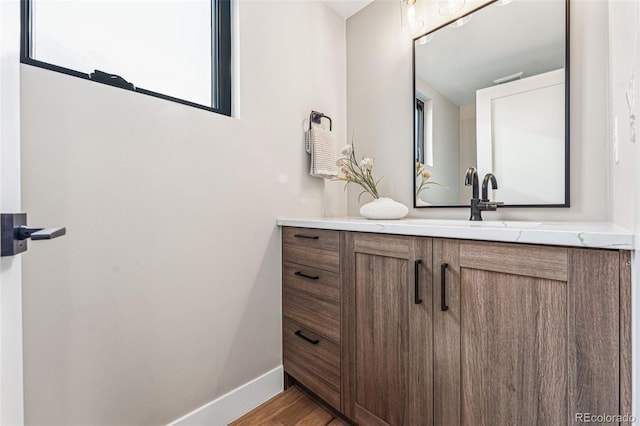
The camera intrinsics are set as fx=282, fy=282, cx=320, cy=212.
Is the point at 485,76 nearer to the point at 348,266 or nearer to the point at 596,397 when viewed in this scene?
the point at 348,266

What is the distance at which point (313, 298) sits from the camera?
1.42 m

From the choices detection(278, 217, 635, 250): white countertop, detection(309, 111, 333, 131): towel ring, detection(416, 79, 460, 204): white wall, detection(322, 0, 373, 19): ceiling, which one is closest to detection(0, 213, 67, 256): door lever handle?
detection(278, 217, 635, 250): white countertop

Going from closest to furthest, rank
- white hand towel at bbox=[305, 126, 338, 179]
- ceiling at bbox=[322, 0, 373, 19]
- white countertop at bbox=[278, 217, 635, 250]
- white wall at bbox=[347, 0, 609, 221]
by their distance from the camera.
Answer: white countertop at bbox=[278, 217, 635, 250] → white wall at bbox=[347, 0, 609, 221] → white hand towel at bbox=[305, 126, 338, 179] → ceiling at bbox=[322, 0, 373, 19]

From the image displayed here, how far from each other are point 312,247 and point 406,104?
1.09 metres

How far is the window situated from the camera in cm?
101

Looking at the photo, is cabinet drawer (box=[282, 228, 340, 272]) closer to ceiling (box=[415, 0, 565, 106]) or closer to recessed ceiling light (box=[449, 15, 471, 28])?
ceiling (box=[415, 0, 565, 106])

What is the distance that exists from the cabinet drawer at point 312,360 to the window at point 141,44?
4.11 feet

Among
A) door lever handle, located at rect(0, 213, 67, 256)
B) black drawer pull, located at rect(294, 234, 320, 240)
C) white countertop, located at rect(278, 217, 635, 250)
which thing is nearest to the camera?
door lever handle, located at rect(0, 213, 67, 256)

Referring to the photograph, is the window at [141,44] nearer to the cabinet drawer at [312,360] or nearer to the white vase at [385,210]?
the white vase at [385,210]

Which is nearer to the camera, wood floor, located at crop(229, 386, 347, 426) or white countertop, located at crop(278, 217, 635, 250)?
white countertop, located at crop(278, 217, 635, 250)

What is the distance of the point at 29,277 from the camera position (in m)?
0.89

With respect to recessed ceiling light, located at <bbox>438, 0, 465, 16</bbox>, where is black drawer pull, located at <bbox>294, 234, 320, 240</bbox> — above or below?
below

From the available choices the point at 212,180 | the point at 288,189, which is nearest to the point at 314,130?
the point at 288,189

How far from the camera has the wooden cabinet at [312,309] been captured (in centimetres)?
132
